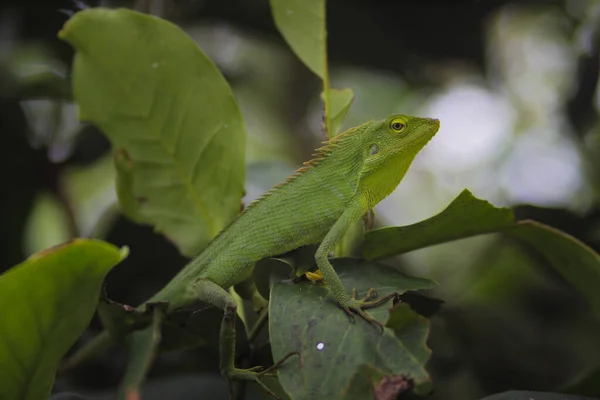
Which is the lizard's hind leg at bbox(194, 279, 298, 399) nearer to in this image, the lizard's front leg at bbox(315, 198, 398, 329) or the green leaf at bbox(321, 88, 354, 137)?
the lizard's front leg at bbox(315, 198, 398, 329)

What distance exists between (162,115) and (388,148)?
2.57 feet

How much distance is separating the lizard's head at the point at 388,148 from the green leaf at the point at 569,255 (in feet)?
1.58

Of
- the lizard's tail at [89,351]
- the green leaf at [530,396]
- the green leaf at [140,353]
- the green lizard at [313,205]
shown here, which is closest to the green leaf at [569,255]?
the green leaf at [530,396]

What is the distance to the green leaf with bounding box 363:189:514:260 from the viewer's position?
160 centimetres

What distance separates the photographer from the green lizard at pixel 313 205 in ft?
6.56

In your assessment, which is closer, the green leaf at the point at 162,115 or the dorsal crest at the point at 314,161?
the green leaf at the point at 162,115

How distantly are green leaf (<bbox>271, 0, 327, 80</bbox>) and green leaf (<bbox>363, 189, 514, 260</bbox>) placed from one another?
608mm

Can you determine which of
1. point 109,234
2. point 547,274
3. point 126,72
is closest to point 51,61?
point 109,234

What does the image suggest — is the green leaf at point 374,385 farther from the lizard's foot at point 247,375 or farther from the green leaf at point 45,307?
the green leaf at point 45,307

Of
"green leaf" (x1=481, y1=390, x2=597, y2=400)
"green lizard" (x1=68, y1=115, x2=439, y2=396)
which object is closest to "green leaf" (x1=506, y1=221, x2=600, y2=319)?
"green leaf" (x1=481, y1=390, x2=597, y2=400)

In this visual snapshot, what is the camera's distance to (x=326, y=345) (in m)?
1.37

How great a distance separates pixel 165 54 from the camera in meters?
1.90

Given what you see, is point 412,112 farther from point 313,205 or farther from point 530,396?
point 530,396

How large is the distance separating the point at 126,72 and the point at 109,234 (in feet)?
2.99
